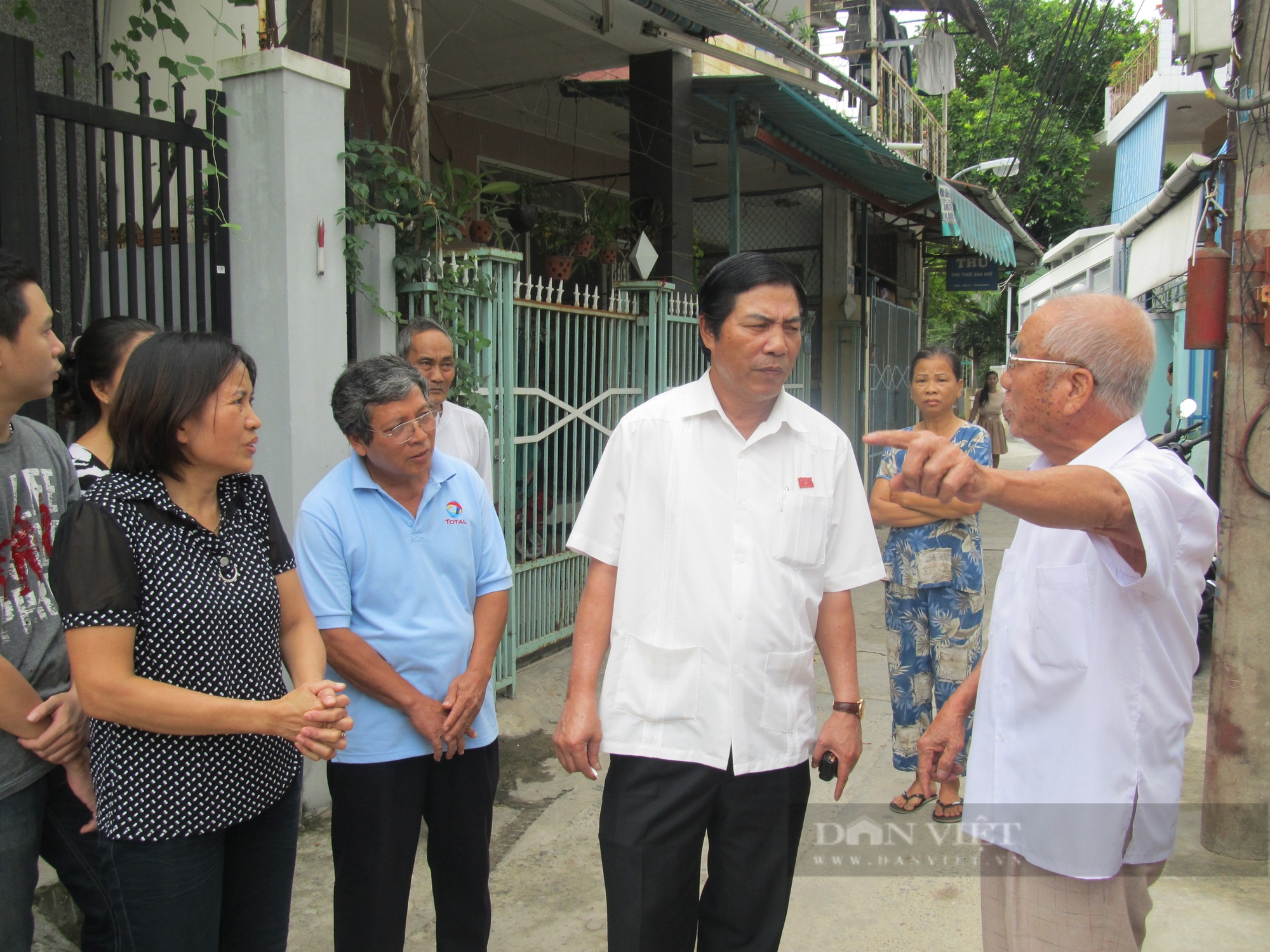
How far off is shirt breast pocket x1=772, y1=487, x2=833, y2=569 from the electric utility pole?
208 centimetres

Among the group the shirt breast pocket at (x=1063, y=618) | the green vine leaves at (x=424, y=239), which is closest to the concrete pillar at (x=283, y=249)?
the green vine leaves at (x=424, y=239)

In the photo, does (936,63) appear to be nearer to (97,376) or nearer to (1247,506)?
(1247,506)

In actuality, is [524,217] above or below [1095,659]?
above

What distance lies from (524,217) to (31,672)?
5759 millimetres

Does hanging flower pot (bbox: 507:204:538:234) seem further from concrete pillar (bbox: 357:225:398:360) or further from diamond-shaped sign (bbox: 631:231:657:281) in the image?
concrete pillar (bbox: 357:225:398:360)

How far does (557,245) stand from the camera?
249 inches

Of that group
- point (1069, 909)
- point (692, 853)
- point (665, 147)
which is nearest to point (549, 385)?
point (665, 147)

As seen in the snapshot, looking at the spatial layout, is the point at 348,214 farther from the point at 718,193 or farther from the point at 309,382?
the point at 718,193

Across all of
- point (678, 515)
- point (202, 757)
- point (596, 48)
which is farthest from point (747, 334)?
point (596, 48)

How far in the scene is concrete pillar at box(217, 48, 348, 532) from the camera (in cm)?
343

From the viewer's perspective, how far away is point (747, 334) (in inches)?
85.0

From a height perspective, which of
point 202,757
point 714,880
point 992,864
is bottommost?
point 714,880

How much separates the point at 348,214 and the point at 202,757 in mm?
2449

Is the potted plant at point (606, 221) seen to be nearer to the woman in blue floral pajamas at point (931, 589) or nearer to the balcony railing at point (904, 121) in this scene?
the woman in blue floral pajamas at point (931, 589)
